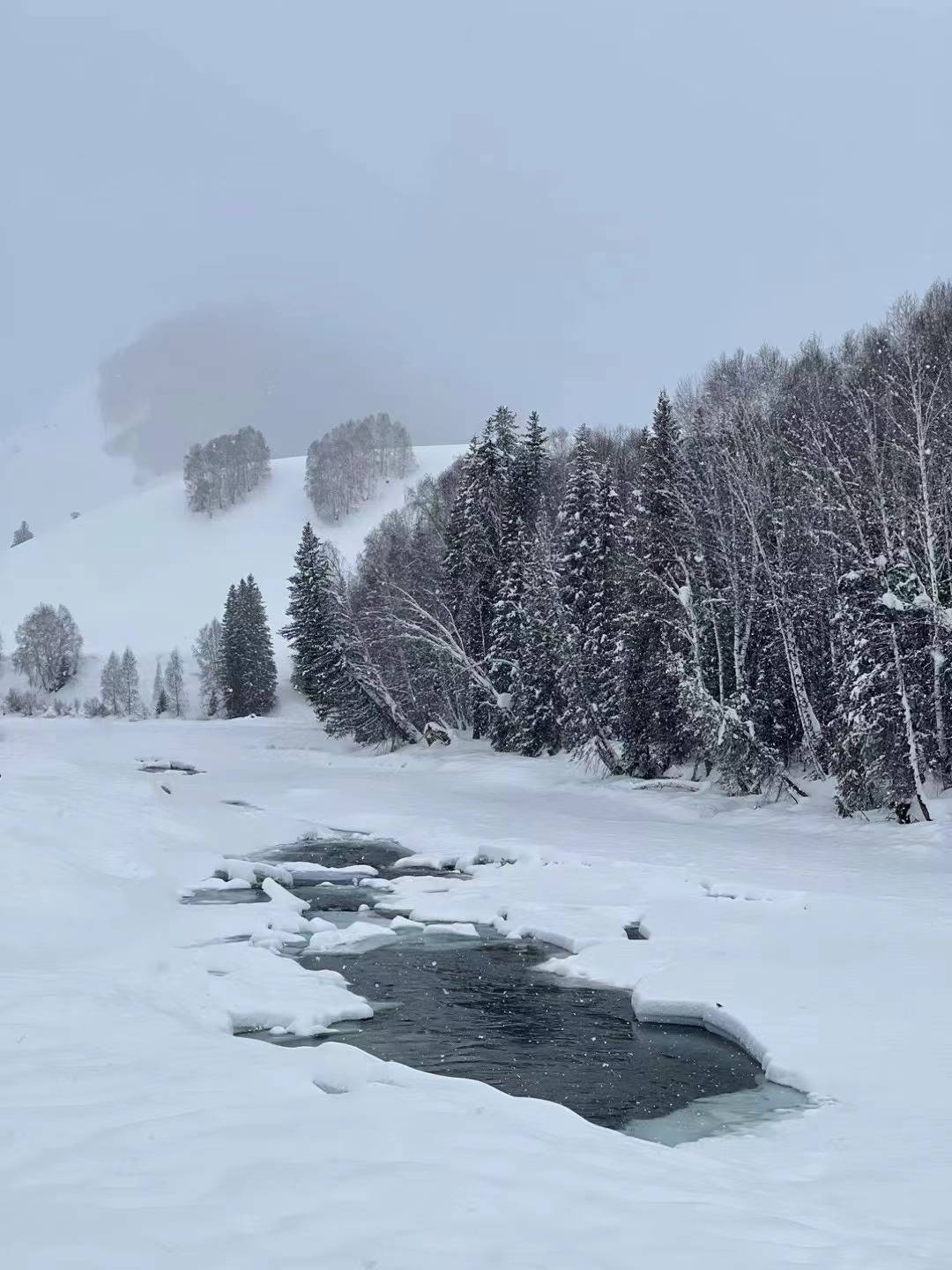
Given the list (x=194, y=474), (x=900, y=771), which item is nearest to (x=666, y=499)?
(x=900, y=771)

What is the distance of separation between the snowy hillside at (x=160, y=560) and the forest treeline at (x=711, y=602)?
55899mm

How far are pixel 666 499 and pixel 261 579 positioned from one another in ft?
311

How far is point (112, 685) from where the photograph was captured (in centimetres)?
9425

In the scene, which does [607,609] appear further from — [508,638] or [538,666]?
Answer: [508,638]

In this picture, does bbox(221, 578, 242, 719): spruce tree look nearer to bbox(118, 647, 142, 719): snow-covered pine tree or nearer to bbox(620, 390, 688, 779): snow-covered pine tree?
bbox(118, 647, 142, 719): snow-covered pine tree

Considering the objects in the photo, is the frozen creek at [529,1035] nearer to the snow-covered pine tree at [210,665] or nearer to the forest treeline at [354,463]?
the snow-covered pine tree at [210,665]

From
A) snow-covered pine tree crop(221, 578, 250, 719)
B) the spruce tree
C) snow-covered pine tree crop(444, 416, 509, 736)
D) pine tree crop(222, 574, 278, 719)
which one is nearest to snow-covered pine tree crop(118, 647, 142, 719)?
the spruce tree

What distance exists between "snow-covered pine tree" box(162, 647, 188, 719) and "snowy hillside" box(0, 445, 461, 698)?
236 inches

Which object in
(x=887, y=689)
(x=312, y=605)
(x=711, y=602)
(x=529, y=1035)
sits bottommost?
(x=529, y=1035)

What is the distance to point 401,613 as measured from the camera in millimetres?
40969

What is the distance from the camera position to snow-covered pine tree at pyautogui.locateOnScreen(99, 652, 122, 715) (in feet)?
305

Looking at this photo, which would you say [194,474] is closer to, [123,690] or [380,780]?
[123,690]

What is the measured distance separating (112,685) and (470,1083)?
96.1 metres

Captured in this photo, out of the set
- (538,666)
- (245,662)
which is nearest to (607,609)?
(538,666)
